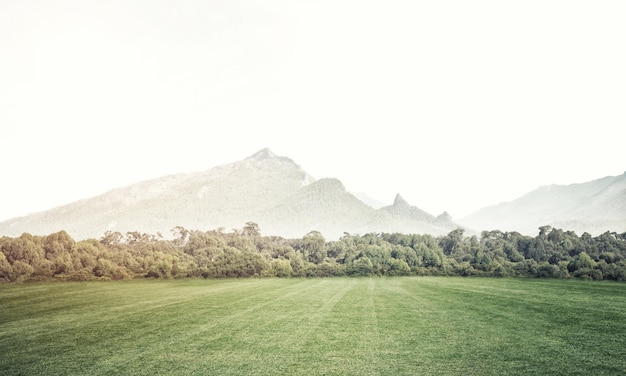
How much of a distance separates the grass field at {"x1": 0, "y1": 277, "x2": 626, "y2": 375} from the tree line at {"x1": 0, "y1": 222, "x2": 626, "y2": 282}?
85.1 feet

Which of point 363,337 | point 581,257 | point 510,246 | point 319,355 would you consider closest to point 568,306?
point 363,337

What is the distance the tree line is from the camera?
124ft

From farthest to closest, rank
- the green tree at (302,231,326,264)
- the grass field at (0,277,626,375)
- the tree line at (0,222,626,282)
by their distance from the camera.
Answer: the green tree at (302,231,326,264) → the tree line at (0,222,626,282) → the grass field at (0,277,626,375)

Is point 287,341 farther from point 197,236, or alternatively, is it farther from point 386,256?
point 197,236

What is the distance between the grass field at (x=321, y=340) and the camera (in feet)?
25.3

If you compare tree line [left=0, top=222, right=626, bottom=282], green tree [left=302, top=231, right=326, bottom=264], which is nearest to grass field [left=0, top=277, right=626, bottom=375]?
tree line [left=0, top=222, right=626, bottom=282]

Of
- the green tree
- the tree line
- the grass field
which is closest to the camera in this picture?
the grass field

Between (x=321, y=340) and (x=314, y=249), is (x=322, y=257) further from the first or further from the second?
(x=321, y=340)

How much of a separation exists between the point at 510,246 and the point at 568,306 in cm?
4172

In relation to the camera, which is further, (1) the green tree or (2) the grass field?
(1) the green tree

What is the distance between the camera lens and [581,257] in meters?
39.0

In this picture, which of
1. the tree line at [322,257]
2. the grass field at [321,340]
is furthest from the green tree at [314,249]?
the grass field at [321,340]

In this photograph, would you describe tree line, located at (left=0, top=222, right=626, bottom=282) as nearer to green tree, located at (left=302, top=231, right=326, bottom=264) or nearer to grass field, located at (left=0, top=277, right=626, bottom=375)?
green tree, located at (left=302, top=231, right=326, bottom=264)

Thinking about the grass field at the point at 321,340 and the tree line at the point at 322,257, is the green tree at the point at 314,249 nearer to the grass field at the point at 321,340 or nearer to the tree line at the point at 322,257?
the tree line at the point at 322,257
